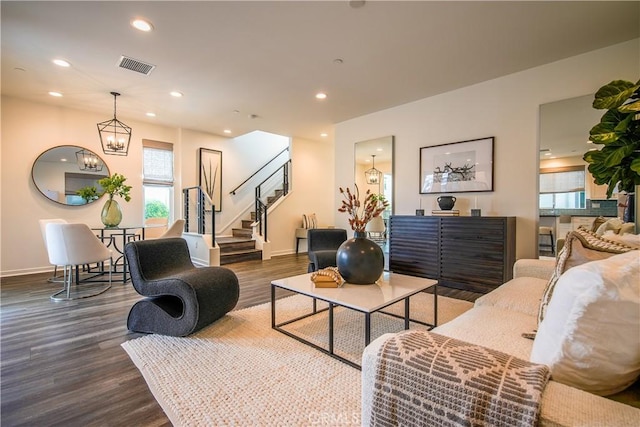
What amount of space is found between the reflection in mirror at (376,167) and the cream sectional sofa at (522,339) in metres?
2.69

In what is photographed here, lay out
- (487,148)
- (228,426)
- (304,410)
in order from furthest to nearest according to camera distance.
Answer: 1. (487,148)
2. (304,410)
3. (228,426)

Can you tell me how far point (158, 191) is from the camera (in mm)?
6191

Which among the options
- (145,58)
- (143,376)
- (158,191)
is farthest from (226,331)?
(158,191)

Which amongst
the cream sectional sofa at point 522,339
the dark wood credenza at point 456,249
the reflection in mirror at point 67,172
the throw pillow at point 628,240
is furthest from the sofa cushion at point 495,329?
the reflection in mirror at point 67,172

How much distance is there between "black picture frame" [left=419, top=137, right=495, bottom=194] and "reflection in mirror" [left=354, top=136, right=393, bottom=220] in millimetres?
599

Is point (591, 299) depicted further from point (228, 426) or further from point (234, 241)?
point (234, 241)

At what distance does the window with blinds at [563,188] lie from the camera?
325 cm

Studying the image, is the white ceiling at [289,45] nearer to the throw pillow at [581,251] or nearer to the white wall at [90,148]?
the white wall at [90,148]

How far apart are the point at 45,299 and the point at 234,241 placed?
316cm

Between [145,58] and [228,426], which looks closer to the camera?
[228,426]

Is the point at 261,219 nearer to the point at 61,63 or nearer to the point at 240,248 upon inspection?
the point at 240,248

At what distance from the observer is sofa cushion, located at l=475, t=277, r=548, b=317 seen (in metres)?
1.83

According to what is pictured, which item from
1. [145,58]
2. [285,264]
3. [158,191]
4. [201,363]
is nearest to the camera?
[201,363]

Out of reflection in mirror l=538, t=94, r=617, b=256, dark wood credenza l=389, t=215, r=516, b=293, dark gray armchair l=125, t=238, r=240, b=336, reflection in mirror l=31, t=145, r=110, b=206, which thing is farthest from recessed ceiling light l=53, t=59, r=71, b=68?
reflection in mirror l=538, t=94, r=617, b=256
